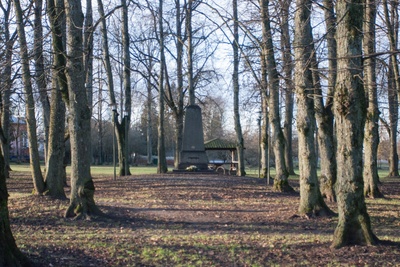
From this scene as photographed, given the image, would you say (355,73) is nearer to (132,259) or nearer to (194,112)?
(132,259)

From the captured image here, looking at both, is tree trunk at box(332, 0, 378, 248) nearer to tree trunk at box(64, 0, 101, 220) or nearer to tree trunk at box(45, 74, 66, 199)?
tree trunk at box(64, 0, 101, 220)

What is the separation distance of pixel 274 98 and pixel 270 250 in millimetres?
10099

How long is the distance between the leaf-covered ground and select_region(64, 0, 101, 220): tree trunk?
517 mm

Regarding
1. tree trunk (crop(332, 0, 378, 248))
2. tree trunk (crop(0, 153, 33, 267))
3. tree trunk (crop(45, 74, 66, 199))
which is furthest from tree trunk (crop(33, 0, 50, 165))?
tree trunk (crop(332, 0, 378, 248))

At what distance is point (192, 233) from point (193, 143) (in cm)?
1922

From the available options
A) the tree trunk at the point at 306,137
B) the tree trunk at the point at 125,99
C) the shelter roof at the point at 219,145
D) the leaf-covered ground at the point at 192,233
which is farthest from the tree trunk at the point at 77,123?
the shelter roof at the point at 219,145

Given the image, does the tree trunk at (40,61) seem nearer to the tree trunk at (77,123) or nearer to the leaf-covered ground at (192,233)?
the tree trunk at (77,123)

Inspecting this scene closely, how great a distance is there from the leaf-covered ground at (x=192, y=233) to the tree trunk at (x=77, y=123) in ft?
1.70

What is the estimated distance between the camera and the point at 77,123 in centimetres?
1031

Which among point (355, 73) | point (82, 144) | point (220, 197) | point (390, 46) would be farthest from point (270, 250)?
point (390, 46)

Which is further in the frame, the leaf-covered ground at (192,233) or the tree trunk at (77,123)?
the tree trunk at (77,123)

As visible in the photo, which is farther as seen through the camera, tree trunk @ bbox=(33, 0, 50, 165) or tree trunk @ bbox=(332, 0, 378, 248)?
tree trunk @ bbox=(33, 0, 50, 165)

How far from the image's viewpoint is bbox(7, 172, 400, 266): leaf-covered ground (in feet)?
22.4

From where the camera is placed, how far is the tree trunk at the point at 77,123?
33.9ft
